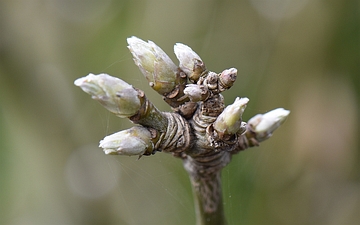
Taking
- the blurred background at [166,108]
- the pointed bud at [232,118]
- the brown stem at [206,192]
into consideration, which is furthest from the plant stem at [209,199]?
the blurred background at [166,108]

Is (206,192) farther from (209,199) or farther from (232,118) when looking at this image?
(232,118)

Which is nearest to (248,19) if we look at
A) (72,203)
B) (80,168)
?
(80,168)

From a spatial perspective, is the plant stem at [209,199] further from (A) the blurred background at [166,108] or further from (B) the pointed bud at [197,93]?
(A) the blurred background at [166,108]

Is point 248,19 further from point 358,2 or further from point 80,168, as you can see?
point 80,168

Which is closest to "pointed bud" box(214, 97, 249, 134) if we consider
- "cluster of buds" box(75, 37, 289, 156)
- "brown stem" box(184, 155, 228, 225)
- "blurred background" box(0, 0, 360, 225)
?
"cluster of buds" box(75, 37, 289, 156)

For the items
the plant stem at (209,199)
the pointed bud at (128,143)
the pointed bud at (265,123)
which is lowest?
the plant stem at (209,199)

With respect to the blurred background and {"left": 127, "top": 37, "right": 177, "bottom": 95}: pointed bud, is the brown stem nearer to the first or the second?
{"left": 127, "top": 37, "right": 177, "bottom": 95}: pointed bud

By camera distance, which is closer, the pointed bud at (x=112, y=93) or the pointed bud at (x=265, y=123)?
the pointed bud at (x=112, y=93)

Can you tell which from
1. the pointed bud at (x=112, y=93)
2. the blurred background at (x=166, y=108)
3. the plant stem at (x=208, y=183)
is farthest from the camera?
the blurred background at (x=166, y=108)

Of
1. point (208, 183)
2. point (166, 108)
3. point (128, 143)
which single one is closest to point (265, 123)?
point (208, 183)
